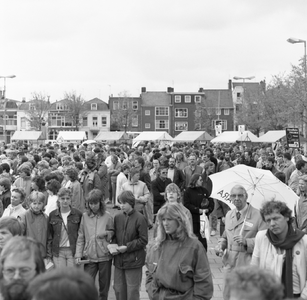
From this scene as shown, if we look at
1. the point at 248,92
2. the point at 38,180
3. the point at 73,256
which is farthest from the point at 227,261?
the point at 248,92

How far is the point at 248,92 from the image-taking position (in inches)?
2431

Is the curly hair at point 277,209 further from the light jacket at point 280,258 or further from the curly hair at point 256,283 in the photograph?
the curly hair at point 256,283

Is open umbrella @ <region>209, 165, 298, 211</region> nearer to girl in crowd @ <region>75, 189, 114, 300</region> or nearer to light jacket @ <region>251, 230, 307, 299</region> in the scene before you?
girl in crowd @ <region>75, 189, 114, 300</region>

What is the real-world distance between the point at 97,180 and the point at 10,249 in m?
8.15

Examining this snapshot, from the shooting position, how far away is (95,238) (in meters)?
6.14

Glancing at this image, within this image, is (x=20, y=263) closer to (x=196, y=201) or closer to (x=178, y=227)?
(x=178, y=227)

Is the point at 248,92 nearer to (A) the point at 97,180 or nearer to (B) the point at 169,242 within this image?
(A) the point at 97,180

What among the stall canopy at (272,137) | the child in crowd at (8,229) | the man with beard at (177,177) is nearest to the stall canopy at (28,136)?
the stall canopy at (272,137)

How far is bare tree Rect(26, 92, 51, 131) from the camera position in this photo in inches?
3189

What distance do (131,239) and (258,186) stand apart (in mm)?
1782

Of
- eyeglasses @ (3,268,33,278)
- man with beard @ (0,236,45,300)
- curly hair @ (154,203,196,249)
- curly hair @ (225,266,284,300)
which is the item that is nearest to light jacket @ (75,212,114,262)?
curly hair @ (154,203,196,249)

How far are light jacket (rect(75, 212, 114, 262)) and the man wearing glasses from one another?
4.68 feet

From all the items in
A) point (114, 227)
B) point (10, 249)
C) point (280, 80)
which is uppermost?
point (280, 80)

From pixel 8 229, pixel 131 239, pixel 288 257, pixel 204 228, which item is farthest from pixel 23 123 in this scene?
pixel 288 257
